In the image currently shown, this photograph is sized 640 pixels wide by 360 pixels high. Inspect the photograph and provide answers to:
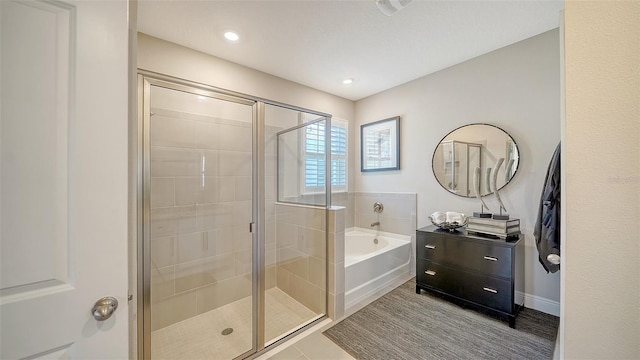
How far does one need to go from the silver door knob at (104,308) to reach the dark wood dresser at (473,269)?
238cm

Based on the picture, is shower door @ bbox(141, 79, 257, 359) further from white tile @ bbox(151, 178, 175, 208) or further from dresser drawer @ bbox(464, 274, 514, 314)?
dresser drawer @ bbox(464, 274, 514, 314)

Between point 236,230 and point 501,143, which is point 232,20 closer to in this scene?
point 236,230

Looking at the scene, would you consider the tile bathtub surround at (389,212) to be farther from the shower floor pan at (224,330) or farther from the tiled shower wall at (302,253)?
the shower floor pan at (224,330)

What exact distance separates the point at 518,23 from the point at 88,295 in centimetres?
302

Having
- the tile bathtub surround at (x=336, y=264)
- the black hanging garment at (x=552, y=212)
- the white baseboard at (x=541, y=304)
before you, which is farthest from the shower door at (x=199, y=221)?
the white baseboard at (x=541, y=304)

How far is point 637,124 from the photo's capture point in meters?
0.60

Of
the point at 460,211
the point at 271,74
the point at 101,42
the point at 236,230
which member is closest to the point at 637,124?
the point at 101,42

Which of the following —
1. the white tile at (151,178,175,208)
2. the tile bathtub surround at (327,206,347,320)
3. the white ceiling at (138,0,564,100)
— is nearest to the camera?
the white ceiling at (138,0,564,100)

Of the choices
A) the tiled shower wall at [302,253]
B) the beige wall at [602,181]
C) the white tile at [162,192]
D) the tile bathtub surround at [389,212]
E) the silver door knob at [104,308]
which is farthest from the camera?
the tile bathtub surround at [389,212]

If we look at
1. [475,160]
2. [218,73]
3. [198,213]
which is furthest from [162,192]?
[475,160]

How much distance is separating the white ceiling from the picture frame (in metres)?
0.82

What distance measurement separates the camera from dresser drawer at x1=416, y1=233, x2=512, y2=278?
188 cm

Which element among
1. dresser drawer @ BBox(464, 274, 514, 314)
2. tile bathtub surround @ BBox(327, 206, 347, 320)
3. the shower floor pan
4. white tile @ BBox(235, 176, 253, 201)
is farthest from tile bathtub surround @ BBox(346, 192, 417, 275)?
white tile @ BBox(235, 176, 253, 201)

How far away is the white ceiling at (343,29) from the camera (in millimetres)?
1598
